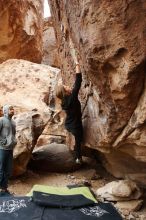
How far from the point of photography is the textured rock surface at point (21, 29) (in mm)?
16406

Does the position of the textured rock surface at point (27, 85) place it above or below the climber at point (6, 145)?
above

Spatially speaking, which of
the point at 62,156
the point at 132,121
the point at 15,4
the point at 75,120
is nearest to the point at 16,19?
the point at 15,4

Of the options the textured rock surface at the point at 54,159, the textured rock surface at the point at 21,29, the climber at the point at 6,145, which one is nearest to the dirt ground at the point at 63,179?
the textured rock surface at the point at 54,159

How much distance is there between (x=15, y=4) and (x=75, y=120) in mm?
10368

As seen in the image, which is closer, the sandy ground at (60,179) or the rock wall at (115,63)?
the rock wall at (115,63)

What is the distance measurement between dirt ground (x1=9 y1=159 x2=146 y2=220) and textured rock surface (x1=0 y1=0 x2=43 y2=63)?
938 centimetres

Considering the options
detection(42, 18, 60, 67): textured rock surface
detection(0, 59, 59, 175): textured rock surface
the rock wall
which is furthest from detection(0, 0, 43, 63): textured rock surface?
the rock wall

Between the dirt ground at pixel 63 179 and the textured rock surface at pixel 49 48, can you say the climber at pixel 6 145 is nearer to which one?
the dirt ground at pixel 63 179

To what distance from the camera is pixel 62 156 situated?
30.2ft

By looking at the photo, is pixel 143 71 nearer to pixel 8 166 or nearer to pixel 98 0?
pixel 98 0

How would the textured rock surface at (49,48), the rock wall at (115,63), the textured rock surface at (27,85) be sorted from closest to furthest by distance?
the rock wall at (115,63) → the textured rock surface at (27,85) → the textured rock surface at (49,48)

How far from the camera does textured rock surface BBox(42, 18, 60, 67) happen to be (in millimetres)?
21766

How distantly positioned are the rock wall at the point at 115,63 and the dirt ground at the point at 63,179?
1.69m

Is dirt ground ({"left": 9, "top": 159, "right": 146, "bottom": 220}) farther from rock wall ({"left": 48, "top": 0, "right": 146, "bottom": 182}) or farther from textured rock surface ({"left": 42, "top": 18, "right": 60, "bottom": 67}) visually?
textured rock surface ({"left": 42, "top": 18, "right": 60, "bottom": 67})
